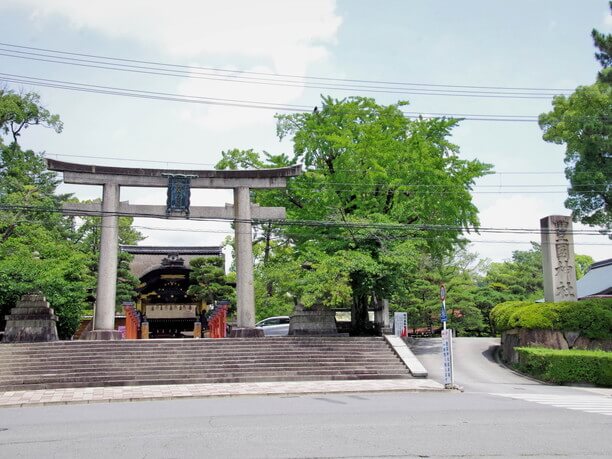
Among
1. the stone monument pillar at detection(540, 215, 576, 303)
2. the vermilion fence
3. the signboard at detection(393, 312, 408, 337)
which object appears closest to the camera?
the stone monument pillar at detection(540, 215, 576, 303)

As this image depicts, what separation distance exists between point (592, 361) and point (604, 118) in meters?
11.4

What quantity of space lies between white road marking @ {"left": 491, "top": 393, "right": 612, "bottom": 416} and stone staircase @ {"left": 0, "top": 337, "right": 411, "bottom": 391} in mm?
5223

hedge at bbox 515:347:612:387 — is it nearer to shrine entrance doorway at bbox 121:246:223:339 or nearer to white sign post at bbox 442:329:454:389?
white sign post at bbox 442:329:454:389

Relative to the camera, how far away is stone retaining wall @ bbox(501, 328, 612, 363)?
22.5m

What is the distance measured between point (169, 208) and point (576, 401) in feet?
52.7

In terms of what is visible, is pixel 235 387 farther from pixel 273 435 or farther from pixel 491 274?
pixel 491 274

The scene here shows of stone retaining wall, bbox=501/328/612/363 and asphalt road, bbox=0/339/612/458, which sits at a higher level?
stone retaining wall, bbox=501/328/612/363

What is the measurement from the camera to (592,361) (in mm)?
20234

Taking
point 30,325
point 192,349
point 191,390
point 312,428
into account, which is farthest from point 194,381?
point 312,428

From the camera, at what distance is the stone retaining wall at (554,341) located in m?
22.5

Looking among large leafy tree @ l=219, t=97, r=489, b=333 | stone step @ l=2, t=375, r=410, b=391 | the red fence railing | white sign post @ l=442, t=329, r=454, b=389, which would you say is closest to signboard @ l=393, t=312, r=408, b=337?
large leafy tree @ l=219, t=97, r=489, b=333

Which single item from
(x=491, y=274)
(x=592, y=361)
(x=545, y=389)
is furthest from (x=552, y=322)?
(x=491, y=274)

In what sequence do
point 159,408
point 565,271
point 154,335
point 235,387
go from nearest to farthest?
point 159,408
point 235,387
point 565,271
point 154,335

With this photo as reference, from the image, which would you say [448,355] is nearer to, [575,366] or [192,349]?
[575,366]
